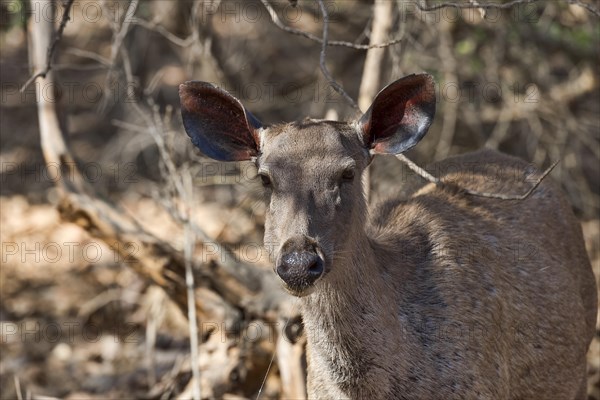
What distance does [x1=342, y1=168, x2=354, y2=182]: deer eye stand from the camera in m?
4.89

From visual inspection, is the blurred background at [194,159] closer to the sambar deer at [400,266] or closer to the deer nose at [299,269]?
the sambar deer at [400,266]

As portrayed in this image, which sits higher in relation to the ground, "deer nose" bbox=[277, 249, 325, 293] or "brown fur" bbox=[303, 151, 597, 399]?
"deer nose" bbox=[277, 249, 325, 293]

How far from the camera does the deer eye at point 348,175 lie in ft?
16.1

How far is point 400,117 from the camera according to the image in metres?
5.30

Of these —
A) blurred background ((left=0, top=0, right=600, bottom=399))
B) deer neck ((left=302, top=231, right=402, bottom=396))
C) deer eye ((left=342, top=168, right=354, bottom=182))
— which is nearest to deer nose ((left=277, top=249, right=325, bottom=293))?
deer neck ((left=302, top=231, right=402, bottom=396))

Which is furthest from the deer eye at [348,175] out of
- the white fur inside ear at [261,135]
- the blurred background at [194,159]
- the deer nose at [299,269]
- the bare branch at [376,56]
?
the bare branch at [376,56]

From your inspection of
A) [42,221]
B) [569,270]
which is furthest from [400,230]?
[42,221]

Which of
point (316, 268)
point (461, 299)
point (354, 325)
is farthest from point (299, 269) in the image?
point (461, 299)

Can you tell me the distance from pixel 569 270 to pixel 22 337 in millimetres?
5733

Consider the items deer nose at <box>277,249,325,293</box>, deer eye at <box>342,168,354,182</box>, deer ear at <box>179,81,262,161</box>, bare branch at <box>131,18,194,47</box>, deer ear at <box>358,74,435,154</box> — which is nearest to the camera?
deer nose at <box>277,249,325,293</box>

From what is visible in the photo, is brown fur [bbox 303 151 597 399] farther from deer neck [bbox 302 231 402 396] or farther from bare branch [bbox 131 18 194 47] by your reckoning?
bare branch [bbox 131 18 194 47]

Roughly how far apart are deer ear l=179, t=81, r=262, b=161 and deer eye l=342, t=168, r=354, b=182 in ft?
2.20

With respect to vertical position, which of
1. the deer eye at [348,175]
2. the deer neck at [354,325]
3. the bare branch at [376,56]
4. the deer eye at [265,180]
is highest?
the bare branch at [376,56]

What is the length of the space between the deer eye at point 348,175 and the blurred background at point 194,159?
234 centimetres
